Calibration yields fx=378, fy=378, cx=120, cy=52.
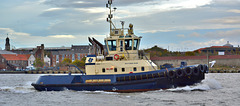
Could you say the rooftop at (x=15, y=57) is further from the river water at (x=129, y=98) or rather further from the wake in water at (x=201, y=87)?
the wake in water at (x=201, y=87)

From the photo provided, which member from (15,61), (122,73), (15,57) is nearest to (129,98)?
(122,73)

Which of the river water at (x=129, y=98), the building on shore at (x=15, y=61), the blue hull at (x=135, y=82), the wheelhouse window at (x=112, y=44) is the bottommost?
the river water at (x=129, y=98)

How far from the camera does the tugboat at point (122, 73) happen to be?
2902cm

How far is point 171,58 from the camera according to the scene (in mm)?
110188

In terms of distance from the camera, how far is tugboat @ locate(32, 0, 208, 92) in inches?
1142

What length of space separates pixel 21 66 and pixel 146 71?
11107 cm

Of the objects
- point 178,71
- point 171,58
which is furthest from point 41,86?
point 171,58

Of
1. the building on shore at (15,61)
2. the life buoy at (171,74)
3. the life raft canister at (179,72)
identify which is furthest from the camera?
the building on shore at (15,61)

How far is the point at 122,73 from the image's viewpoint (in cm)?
2994

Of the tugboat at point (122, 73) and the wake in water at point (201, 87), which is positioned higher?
the tugboat at point (122, 73)

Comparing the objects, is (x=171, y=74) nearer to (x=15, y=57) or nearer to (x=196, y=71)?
(x=196, y=71)

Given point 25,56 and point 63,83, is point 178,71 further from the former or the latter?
point 25,56

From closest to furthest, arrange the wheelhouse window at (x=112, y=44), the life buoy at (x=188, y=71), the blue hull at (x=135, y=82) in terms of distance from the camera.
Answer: the blue hull at (x=135, y=82) < the life buoy at (x=188, y=71) < the wheelhouse window at (x=112, y=44)

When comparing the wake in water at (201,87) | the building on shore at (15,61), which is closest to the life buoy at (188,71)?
the wake in water at (201,87)
